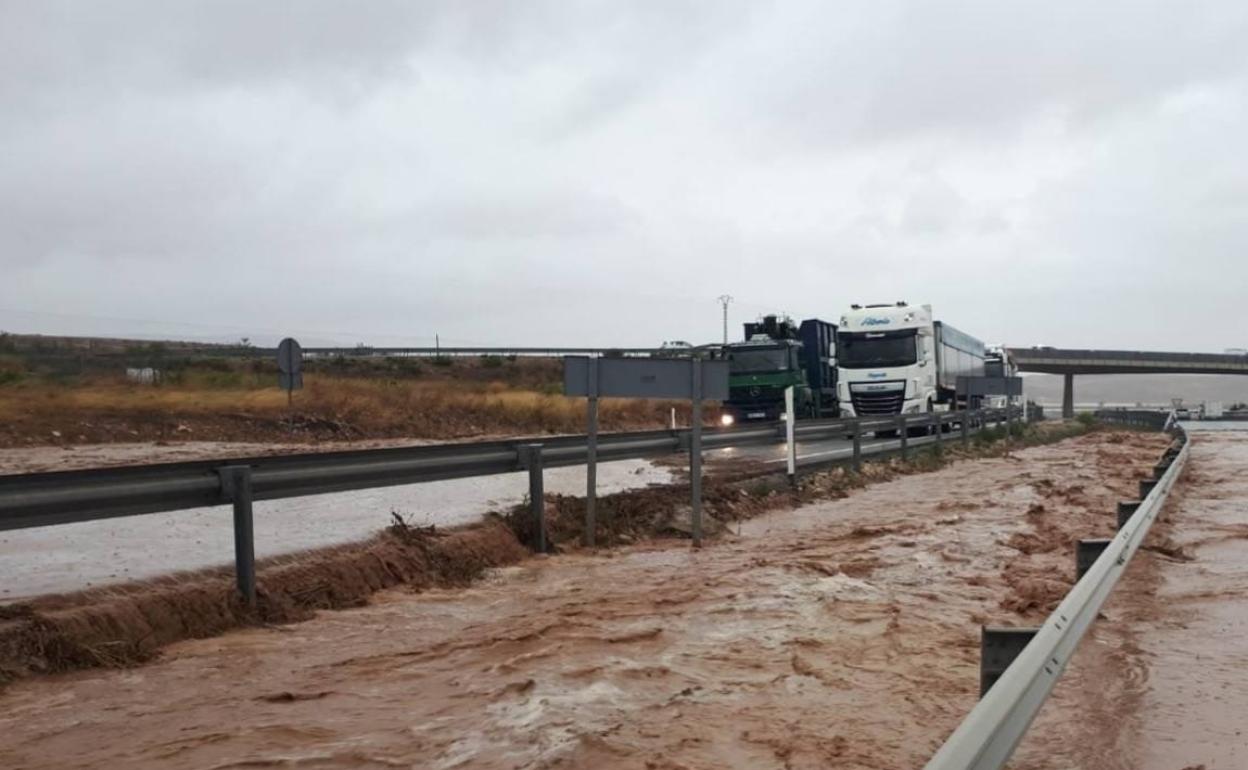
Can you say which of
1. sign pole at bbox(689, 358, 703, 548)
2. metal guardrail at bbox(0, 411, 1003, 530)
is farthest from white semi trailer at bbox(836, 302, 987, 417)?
sign pole at bbox(689, 358, 703, 548)

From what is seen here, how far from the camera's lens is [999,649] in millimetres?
3959

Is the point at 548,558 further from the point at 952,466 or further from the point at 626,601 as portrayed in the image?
the point at 952,466

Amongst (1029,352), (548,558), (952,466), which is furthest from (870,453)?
(1029,352)

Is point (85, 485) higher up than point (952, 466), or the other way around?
point (85, 485)

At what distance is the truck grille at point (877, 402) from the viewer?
28969mm

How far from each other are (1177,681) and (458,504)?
798cm

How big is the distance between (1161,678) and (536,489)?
542cm

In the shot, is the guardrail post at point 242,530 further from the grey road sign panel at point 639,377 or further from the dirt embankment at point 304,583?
the grey road sign panel at point 639,377

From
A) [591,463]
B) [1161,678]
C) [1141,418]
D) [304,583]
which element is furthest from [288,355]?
[1141,418]

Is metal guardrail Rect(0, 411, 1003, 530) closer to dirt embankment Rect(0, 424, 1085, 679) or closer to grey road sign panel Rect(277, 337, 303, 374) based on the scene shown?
dirt embankment Rect(0, 424, 1085, 679)

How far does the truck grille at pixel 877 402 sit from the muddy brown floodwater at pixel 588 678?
66.5 feet

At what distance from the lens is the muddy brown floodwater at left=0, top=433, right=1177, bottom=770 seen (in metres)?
4.11

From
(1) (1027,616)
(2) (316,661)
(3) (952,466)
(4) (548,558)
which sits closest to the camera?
(2) (316,661)

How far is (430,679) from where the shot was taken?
5.14 m
